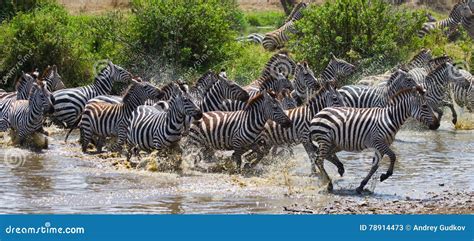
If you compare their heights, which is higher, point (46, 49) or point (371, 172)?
point (46, 49)

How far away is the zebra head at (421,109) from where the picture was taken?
14.9 meters

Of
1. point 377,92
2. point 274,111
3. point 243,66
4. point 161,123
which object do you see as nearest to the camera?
point 274,111

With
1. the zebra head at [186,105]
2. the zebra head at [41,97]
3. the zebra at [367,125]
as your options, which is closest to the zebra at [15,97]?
the zebra head at [41,97]

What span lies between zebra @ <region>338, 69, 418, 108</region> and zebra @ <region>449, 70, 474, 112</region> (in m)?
3.02

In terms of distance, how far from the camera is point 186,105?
54.8 ft

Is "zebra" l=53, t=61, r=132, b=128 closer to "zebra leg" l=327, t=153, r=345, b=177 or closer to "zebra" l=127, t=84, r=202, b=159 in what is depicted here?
"zebra" l=127, t=84, r=202, b=159

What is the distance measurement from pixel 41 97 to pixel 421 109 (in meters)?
7.80

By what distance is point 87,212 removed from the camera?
1320 centimetres

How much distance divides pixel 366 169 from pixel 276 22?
24.6m

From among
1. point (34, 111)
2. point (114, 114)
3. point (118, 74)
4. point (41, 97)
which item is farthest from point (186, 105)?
point (118, 74)

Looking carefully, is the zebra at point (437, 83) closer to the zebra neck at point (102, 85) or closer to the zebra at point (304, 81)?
the zebra at point (304, 81)

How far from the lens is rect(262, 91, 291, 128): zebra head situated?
16016 millimetres

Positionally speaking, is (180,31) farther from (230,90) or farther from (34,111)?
(230,90)

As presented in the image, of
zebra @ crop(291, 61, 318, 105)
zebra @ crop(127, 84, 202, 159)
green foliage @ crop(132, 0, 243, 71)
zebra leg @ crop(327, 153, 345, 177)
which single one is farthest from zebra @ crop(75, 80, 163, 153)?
green foliage @ crop(132, 0, 243, 71)
